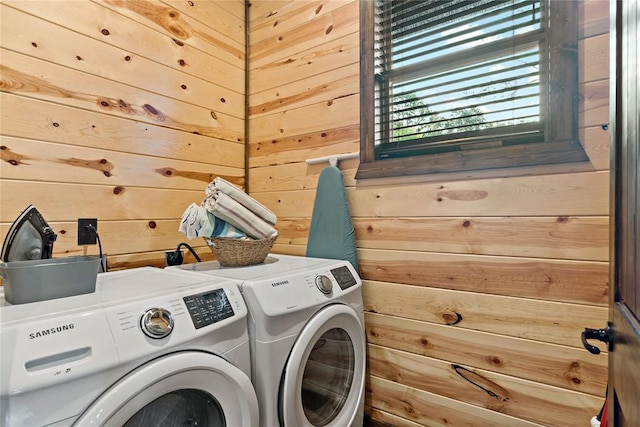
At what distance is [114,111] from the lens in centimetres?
151

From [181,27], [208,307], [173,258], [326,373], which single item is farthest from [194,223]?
[181,27]

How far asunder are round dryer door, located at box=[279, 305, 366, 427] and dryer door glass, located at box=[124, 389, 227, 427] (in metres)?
0.23

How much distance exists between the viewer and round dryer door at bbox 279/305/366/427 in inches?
44.7

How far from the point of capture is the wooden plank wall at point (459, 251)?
1.19 meters

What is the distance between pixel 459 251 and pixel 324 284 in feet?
1.88

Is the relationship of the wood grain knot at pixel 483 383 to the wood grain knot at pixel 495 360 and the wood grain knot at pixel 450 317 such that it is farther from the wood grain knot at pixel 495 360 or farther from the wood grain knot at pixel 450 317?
the wood grain knot at pixel 450 317

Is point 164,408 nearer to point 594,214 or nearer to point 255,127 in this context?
point 594,214

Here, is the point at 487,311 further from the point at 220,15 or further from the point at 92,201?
the point at 220,15

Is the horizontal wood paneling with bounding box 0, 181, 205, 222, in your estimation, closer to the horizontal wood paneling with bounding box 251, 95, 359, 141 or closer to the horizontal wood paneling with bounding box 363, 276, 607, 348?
the horizontal wood paneling with bounding box 251, 95, 359, 141

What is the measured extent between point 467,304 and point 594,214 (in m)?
0.54

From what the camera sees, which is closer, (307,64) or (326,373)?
(326,373)

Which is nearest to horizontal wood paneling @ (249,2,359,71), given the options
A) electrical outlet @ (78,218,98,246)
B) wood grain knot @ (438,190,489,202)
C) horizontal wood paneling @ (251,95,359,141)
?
horizontal wood paneling @ (251,95,359,141)

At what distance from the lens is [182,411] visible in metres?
0.93

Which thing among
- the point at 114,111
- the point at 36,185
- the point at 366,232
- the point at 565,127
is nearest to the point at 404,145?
the point at 366,232
